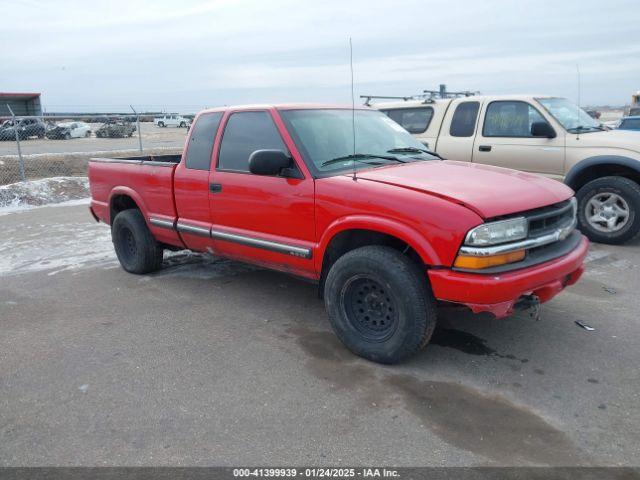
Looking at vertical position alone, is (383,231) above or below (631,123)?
below

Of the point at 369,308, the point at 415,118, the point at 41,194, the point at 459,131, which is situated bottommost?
the point at 369,308

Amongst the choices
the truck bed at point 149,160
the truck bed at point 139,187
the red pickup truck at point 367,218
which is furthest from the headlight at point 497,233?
the truck bed at point 149,160

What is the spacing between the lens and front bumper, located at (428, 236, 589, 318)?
3312 mm

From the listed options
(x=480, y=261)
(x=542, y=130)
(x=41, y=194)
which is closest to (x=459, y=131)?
(x=542, y=130)

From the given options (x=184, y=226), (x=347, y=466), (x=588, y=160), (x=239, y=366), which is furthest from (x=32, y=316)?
(x=588, y=160)

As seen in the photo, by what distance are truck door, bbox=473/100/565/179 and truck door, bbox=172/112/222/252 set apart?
4248mm

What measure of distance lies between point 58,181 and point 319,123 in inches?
387

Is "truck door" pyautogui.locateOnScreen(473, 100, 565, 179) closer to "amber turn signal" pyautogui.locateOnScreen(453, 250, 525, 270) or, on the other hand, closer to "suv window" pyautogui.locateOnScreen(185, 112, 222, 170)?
"suv window" pyautogui.locateOnScreen(185, 112, 222, 170)

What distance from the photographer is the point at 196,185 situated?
5102mm

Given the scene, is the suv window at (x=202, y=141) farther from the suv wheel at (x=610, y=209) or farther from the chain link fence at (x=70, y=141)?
the chain link fence at (x=70, y=141)

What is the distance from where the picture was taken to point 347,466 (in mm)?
2738

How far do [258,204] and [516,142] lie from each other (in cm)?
453

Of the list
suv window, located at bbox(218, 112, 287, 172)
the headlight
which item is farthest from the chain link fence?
the headlight

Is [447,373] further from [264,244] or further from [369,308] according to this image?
[264,244]
